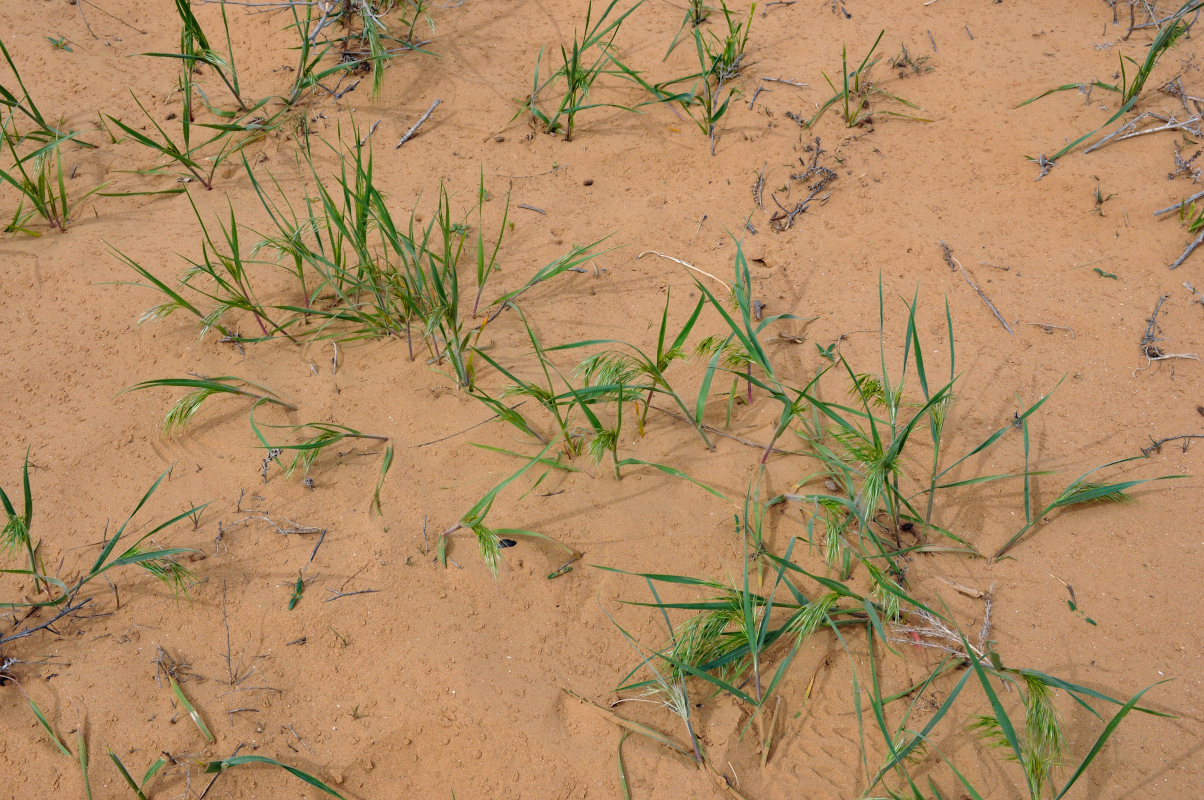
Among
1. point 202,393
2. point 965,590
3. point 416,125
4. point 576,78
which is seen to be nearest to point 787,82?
Result: point 576,78

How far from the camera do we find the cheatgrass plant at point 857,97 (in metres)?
2.80

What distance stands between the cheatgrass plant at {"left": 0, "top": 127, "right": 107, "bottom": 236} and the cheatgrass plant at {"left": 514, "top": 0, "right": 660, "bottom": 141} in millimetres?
1456

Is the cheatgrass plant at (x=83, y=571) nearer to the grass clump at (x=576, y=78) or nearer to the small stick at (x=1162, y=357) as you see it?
the grass clump at (x=576, y=78)

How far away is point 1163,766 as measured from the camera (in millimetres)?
1574

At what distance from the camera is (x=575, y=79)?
278 cm

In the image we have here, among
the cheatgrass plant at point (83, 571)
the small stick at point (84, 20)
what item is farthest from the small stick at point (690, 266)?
the small stick at point (84, 20)

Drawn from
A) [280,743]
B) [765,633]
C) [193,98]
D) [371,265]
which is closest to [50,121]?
[193,98]

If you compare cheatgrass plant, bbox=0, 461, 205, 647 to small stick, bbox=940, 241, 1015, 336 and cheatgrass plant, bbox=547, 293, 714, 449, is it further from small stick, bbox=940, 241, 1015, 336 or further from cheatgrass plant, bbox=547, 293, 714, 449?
small stick, bbox=940, 241, 1015, 336

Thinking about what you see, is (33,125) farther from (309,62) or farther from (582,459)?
(582,459)

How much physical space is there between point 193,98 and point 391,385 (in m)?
1.60

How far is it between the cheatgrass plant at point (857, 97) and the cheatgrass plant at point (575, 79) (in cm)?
66

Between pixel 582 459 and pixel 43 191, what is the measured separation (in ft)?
6.22

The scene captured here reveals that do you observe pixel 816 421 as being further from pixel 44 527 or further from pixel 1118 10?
pixel 1118 10

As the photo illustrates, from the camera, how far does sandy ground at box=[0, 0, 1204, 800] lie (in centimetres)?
167
